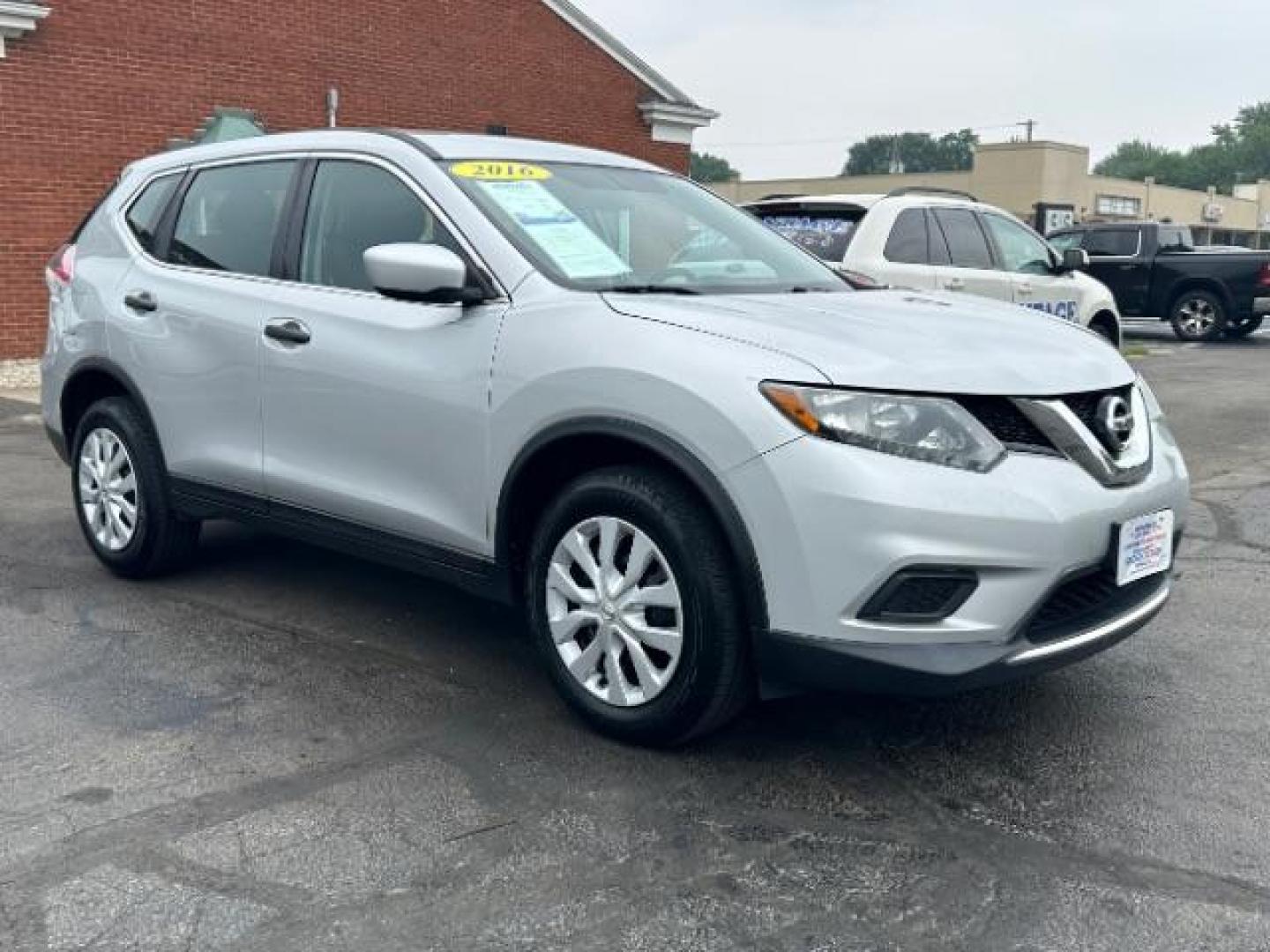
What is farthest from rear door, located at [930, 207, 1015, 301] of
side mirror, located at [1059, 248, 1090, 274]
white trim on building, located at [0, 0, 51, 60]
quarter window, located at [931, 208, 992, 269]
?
white trim on building, located at [0, 0, 51, 60]

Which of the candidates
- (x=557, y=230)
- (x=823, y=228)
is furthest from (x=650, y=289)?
(x=823, y=228)

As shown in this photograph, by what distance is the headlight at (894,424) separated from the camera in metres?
3.10

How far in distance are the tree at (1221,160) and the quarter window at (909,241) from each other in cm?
12441

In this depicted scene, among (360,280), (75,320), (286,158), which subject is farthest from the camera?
(75,320)

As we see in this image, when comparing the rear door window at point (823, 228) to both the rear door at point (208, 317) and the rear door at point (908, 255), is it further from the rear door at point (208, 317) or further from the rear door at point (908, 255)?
the rear door at point (208, 317)

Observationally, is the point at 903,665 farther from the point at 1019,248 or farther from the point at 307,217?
the point at 1019,248

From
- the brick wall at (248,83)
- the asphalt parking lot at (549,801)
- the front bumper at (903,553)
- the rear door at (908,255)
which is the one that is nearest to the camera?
the asphalt parking lot at (549,801)

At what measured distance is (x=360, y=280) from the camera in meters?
4.23

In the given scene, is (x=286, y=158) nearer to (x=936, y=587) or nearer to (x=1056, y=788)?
(x=936, y=587)

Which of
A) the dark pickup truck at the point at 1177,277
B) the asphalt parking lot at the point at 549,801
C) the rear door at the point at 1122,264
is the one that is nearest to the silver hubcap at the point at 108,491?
the asphalt parking lot at the point at 549,801

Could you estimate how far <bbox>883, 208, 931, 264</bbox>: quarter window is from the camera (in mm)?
9117

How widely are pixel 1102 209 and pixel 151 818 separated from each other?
163 ft

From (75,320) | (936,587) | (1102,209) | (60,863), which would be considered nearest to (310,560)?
(75,320)

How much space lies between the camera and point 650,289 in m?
3.82
